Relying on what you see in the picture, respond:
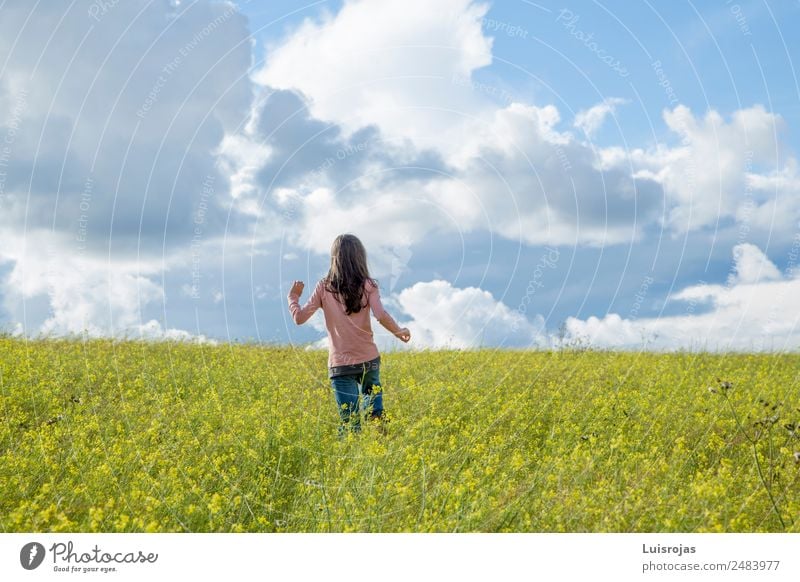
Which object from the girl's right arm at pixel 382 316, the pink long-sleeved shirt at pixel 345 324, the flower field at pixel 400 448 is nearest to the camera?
the flower field at pixel 400 448

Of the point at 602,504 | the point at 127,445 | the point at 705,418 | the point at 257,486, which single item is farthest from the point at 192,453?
the point at 705,418

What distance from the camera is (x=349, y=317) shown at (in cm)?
866

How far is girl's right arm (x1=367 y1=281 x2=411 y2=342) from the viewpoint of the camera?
27.0 feet

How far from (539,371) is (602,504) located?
790 cm

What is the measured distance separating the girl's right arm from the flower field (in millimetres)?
1020

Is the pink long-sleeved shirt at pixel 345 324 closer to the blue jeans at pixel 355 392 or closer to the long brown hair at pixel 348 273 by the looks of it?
the long brown hair at pixel 348 273

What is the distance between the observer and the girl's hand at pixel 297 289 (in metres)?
8.52

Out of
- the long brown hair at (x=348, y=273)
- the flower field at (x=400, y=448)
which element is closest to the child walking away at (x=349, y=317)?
the long brown hair at (x=348, y=273)

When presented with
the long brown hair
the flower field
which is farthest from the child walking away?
the flower field

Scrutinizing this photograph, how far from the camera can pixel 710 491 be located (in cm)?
548

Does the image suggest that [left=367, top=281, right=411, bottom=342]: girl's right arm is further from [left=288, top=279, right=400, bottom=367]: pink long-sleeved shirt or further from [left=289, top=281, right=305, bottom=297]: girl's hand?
[left=289, top=281, right=305, bottom=297]: girl's hand

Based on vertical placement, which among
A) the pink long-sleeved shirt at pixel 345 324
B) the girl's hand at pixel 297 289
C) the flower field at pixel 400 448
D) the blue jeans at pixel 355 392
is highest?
the girl's hand at pixel 297 289

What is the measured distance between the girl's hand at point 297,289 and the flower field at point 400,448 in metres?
1.54

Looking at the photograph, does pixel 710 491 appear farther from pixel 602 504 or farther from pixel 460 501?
pixel 460 501
